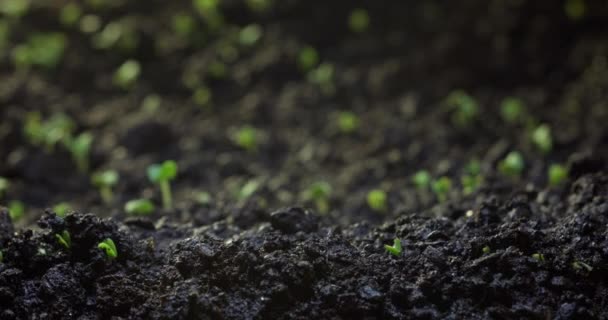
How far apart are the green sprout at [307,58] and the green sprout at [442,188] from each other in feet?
5.08

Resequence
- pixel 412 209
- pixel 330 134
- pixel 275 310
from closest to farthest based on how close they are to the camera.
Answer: pixel 275 310
pixel 412 209
pixel 330 134

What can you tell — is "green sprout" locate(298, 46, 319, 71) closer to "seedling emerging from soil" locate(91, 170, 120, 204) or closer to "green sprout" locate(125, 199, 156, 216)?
"seedling emerging from soil" locate(91, 170, 120, 204)

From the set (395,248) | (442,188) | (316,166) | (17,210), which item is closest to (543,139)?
(442,188)

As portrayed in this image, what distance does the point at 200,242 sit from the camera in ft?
7.04

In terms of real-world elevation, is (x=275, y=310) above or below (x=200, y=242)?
below

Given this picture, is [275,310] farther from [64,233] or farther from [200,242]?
[64,233]

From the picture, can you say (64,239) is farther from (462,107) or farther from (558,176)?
(462,107)

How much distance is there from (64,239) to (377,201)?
4.55 feet

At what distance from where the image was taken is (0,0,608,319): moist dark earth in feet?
6.64

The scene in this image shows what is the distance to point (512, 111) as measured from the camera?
12.2ft

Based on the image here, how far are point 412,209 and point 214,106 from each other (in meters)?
1.76

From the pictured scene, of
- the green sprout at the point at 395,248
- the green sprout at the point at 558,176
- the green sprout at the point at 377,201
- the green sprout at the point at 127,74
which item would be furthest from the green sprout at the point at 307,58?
the green sprout at the point at 395,248

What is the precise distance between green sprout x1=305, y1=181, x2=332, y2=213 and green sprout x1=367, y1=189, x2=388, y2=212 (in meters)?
0.20

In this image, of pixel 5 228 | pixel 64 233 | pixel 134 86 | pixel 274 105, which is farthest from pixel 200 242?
pixel 134 86
